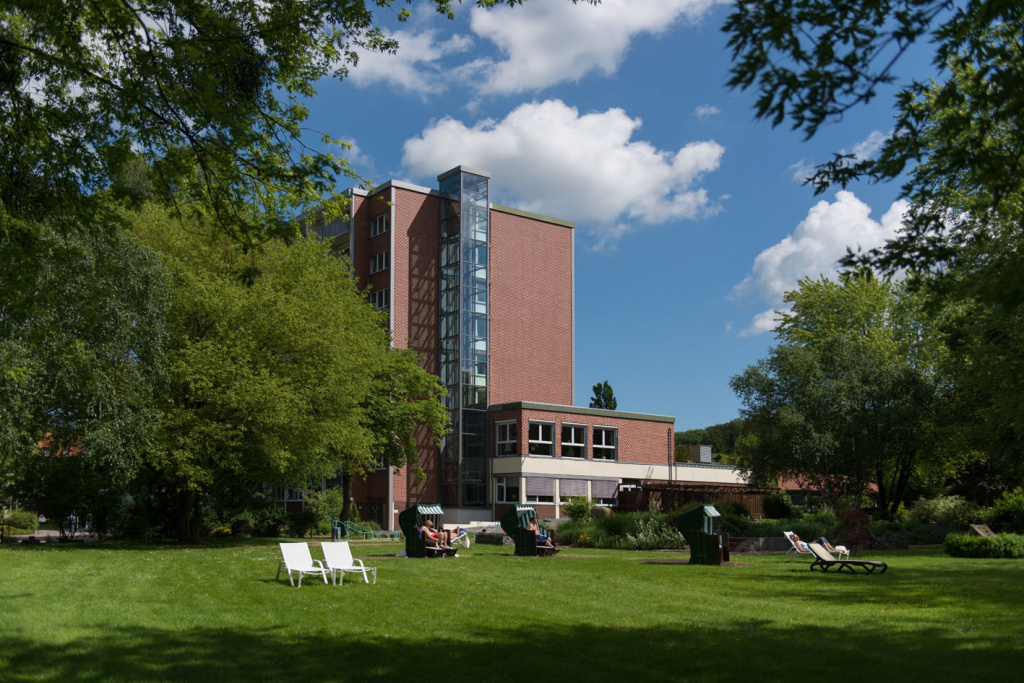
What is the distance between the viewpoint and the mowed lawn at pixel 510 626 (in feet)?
27.2

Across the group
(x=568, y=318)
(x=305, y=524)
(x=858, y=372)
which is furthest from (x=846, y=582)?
(x=568, y=318)

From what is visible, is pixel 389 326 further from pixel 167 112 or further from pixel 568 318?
pixel 167 112

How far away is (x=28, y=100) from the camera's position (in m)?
11.1

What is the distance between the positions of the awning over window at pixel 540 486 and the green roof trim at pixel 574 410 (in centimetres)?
391

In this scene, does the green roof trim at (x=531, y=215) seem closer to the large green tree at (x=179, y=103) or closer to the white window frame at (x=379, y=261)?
the white window frame at (x=379, y=261)

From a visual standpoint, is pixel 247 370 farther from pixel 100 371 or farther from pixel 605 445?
pixel 605 445

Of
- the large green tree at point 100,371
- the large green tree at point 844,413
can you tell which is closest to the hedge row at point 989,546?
the large green tree at point 844,413

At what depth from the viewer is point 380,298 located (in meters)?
54.6

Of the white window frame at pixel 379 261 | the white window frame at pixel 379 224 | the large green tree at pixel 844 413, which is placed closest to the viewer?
the large green tree at pixel 844 413

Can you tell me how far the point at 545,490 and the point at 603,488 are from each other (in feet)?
13.9

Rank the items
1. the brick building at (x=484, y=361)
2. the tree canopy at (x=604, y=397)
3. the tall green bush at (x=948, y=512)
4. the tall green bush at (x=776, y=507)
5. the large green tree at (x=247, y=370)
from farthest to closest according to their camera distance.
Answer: the tree canopy at (x=604, y=397)
the brick building at (x=484, y=361)
the tall green bush at (x=776, y=507)
the tall green bush at (x=948, y=512)
the large green tree at (x=247, y=370)

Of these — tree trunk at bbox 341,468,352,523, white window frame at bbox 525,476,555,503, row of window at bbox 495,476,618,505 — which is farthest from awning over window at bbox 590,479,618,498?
tree trunk at bbox 341,468,352,523

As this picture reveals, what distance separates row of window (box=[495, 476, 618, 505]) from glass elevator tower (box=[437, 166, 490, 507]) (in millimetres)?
1478

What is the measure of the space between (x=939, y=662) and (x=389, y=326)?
45.0 m
